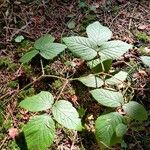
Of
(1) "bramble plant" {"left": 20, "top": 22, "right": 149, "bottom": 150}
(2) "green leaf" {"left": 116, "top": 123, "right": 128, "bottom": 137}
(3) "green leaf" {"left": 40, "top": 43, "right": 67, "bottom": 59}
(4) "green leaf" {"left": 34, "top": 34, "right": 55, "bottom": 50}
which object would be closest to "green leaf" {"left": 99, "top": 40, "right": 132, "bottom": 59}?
(1) "bramble plant" {"left": 20, "top": 22, "right": 149, "bottom": 150}

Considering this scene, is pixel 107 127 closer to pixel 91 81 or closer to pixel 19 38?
pixel 91 81

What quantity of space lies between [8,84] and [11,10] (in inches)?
30.9

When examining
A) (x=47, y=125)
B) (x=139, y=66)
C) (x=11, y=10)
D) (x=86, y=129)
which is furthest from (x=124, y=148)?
(x=11, y=10)

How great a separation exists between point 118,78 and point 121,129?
413 mm

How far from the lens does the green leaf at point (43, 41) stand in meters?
2.11

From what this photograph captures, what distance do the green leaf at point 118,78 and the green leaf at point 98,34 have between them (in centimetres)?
25

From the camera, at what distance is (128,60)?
216cm

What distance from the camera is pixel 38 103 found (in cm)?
173

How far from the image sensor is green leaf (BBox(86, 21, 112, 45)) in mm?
2043

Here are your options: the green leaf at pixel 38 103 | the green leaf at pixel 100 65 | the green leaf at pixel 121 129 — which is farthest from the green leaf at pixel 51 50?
the green leaf at pixel 121 129

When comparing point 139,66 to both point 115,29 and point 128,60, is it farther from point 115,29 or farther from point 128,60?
point 115,29

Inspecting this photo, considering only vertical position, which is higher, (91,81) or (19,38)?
(19,38)

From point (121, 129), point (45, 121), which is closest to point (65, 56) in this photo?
point (45, 121)

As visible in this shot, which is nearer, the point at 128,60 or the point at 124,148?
Answer: the point at 124,148
